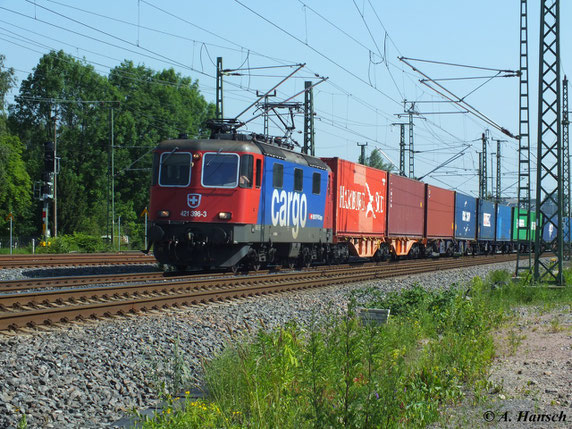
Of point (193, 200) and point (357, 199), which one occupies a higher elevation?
point (357, 199)

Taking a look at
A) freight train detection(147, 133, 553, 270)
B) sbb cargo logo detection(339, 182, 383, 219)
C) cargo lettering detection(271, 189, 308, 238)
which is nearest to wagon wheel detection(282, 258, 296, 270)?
freight train detection(147, 133, 553, 270)

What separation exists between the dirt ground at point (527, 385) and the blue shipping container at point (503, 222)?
3644 cm

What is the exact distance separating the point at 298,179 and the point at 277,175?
4.54 ft

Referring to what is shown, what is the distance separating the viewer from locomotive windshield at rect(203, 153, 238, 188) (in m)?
17.3

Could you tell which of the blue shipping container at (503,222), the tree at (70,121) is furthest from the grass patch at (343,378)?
the tree at (70,121)

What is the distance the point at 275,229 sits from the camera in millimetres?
18688

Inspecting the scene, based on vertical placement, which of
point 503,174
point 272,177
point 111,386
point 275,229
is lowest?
point 111,386

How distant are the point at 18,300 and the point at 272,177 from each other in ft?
27.5

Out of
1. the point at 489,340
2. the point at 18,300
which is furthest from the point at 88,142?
the point at 489,340

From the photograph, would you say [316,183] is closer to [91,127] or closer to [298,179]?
[298,179]

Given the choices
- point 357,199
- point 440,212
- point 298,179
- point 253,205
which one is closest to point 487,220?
point 440,212

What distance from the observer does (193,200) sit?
1733cm

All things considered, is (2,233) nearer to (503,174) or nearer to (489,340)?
(503,174)

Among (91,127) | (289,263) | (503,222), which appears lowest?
(289,263)
